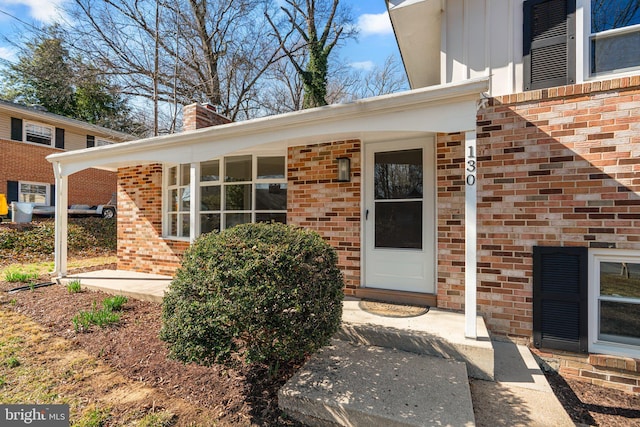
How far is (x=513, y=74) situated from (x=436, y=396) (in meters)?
3.44

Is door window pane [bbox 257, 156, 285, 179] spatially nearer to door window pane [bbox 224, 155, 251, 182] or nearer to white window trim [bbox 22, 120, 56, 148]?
door window pane [bbox 224, 155, 251, 182]

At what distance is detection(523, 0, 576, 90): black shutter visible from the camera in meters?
3.24

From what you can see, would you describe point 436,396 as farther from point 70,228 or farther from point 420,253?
point 70,228

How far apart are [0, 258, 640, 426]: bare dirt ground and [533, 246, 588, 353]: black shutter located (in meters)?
0.41

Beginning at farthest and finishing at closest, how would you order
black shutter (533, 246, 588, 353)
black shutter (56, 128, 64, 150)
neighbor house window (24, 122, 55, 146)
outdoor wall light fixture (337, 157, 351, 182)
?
1. black shutter (56, 128, 64, 150)
2. neighbor house window (24, 122, 55, 146)
3. outdoor wall light fixture (337, 157, 351, 182)
4. black shutter (533, 246, 588, 353)

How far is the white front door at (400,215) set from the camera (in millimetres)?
3957

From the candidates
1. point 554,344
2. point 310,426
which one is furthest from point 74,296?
point 554,344

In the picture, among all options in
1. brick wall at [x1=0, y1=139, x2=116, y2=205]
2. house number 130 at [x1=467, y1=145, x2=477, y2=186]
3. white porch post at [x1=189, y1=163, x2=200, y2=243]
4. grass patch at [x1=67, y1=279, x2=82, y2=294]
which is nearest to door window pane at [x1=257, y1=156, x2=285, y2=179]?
white porch post at [x1=189, y1=163, x2=200, y2=243]

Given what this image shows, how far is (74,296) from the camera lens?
5133mm

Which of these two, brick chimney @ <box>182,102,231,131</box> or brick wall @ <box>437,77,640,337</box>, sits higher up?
brick chimney @ <box>182,102,231,131</box>

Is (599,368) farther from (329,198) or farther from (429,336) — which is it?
(329,198)

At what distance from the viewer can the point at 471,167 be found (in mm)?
2898

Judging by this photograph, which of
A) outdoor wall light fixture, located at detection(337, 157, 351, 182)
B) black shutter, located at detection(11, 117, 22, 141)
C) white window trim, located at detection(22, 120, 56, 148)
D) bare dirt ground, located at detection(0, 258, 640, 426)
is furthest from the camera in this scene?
white window trim, located at detection(22, 120, 56, 148)

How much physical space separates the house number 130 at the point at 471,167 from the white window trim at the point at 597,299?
Result: 1506 millimetres
